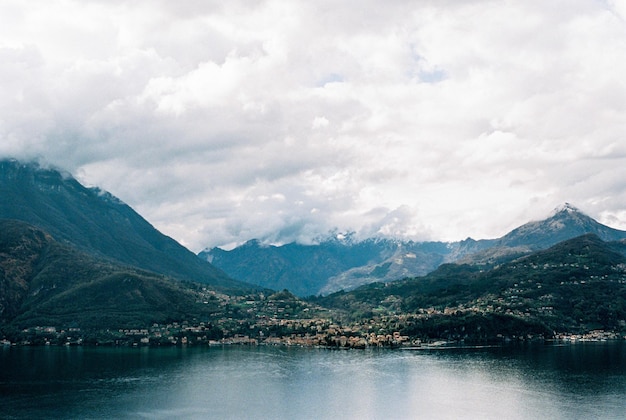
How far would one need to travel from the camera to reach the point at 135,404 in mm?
126688

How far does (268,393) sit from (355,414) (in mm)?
29723

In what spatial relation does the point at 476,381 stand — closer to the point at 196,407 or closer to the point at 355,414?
the point at 355,414

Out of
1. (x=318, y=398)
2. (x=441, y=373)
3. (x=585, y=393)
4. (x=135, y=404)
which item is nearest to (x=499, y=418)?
(x=585, y=393)

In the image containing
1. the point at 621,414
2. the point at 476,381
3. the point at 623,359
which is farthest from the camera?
the point at 623,359

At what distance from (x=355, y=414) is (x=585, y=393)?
51.9 metres

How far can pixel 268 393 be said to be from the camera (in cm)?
14050

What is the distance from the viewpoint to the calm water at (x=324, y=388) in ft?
390

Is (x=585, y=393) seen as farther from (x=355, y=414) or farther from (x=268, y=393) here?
(x=268, y=393)

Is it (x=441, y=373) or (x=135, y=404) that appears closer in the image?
(x=135, y=404)

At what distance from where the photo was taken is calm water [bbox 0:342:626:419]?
11894 cm

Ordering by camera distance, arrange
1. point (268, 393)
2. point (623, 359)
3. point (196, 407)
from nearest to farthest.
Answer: point (196, 407) → point (268, 393) → point (623, 359)

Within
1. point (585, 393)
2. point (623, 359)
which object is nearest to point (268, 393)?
point (585, 393)

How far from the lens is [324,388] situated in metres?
144

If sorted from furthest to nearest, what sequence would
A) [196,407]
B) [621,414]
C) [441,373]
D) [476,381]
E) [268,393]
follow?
1. [441,373]
2. [476,381]
3. [268,393]
4. [196,407]
5. [621,414]
